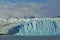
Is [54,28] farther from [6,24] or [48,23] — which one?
[6,24]

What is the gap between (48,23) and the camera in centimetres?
7212

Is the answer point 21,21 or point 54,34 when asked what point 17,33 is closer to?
point 21,21

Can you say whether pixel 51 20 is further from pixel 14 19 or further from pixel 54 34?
pixel 14 19

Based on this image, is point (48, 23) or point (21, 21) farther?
point (21, 21)

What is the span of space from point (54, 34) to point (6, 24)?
12400mm

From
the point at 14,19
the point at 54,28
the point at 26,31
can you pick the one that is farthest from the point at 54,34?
the point at 14,19

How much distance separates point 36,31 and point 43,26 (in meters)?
1.98

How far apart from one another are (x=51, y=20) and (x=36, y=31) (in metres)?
4.17

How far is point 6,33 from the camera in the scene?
254 feet

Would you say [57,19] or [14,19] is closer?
[57,19]

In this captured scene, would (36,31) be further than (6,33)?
No

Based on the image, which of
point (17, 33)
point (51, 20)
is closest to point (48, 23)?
point (51, 20)

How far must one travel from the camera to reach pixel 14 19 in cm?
7938

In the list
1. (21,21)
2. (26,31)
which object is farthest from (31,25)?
(21,21)
